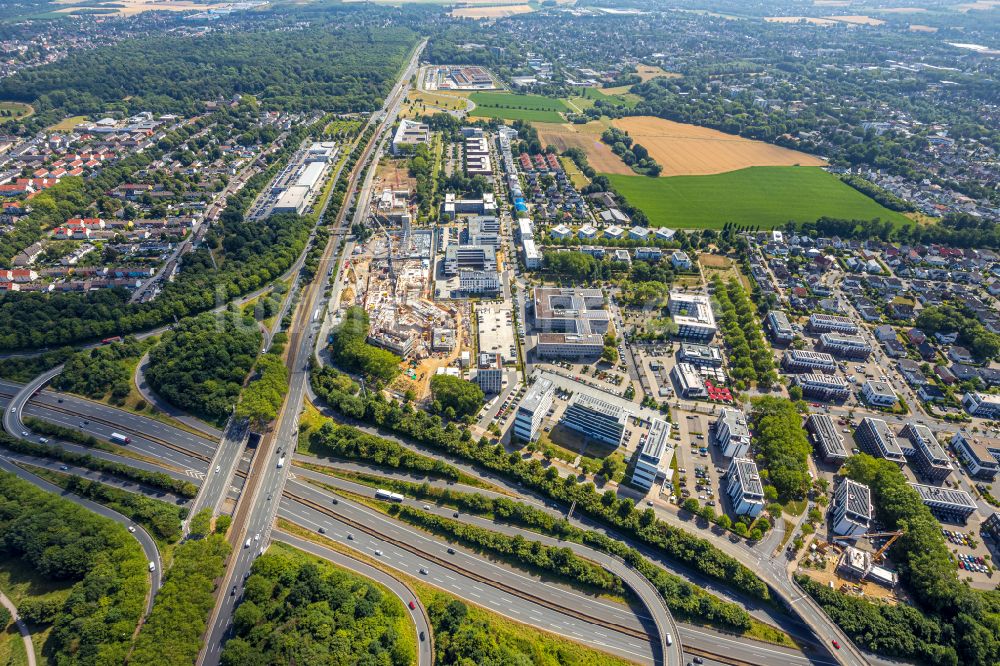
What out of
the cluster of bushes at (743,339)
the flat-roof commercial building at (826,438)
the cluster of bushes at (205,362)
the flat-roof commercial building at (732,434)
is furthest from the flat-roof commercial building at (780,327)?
the cluster of bushes at (205,362)

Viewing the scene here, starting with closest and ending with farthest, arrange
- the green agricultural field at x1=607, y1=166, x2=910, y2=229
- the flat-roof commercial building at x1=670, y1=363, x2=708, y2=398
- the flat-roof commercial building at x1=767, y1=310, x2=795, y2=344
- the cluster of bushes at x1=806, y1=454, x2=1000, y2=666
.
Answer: the cluster of bushes at x1=806, y1=454, x2=1000, y2=666, the flat-roof commercial building at x1=670, y1=363, x2=708, y2=398, the flat-roof commercial building at x1=767, y1=310, x2=795, y2=344, the green agricultural field at x1=607, y1=166, x2=910, y2=229

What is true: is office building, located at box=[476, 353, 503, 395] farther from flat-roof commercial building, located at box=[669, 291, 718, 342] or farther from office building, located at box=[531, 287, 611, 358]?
flat-roof commercial building, located at box=[669, 291, 718, 342]

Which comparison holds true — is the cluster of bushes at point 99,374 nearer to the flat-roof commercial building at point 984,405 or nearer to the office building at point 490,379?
the office building at point 490,379

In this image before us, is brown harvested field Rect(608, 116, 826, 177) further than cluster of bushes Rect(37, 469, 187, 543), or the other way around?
brown harvested field Rect(608, 116, 826, 177)

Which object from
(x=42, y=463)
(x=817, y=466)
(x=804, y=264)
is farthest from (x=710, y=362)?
(x=42, y=463)

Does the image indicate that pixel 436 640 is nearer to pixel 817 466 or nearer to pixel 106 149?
pixel 817 466

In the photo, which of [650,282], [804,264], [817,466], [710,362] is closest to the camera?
[817,466]

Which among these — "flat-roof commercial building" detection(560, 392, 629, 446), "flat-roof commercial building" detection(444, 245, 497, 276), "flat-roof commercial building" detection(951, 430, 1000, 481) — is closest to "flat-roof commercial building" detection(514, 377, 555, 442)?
"flat-roof commercial building" detection(560, 392, 629, 446)
